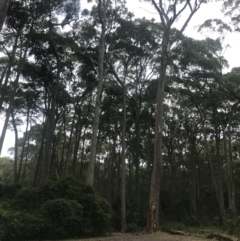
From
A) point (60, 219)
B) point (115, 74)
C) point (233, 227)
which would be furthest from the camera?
point (115, 74)

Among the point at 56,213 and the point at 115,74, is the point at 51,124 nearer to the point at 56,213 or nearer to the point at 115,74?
the point at 115,74

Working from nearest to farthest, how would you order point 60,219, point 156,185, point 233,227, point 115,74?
point 60,219, point 156,185, point 233,227, point 115,74

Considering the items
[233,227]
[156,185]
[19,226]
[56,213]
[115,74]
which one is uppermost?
[115,74]

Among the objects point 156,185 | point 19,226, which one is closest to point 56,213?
point 19,226

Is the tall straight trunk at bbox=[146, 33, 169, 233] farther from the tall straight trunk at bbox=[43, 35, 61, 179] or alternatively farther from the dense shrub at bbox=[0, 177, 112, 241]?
the tall straight trunk at bbox=[43, 35, 61, 179]

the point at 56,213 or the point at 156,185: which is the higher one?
the point at 156,185

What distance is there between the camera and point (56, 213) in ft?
31.4

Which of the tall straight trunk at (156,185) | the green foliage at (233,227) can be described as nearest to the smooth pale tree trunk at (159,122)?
the tall straight trunk at (156,185)

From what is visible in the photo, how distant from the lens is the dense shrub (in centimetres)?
845

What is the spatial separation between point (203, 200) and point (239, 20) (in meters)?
23.1

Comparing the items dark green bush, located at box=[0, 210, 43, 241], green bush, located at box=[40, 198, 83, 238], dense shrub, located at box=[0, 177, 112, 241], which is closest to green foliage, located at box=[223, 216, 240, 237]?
dense shrub, located at box=[0, 177, 112, 241]

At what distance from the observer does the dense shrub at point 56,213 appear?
8.45m

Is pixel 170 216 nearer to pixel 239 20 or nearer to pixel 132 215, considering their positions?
pixel 132 215

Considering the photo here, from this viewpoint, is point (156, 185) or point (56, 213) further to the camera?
point (156, 185)
